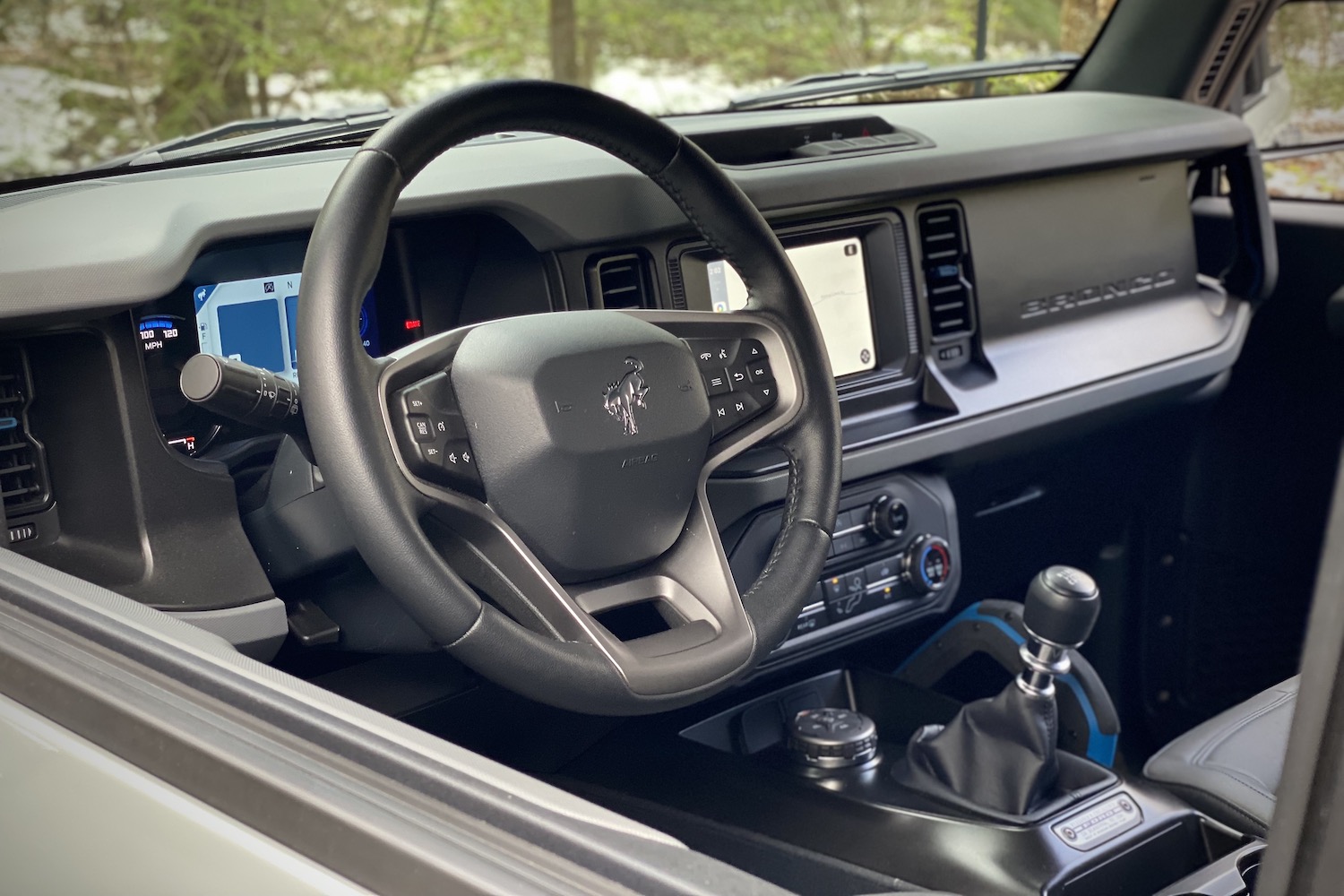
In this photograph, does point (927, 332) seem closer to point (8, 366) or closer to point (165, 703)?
point (8, 366)

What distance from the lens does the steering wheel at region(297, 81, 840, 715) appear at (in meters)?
1.30

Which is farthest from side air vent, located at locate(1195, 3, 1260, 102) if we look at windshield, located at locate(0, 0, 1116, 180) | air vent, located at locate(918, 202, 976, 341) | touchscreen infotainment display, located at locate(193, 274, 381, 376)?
windshield, located at locate(0, 0, 1116, 180)

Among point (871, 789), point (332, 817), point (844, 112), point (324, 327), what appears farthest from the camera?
A: point (844, 112)

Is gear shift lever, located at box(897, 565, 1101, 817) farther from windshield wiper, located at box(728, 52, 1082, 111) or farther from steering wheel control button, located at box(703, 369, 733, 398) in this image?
windshield wiper, located at box(728, 52, 1082, 111)

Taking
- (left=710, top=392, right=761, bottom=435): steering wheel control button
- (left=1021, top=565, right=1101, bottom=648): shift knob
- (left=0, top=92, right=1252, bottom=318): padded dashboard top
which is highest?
(left=0, top=92, right=1252, bottom=318): padded dashboard top

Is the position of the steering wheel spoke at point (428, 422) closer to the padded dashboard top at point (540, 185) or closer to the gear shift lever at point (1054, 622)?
the padded dashboard top at point (540, 185)

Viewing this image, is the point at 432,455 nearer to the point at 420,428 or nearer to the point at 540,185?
the point at 420,428

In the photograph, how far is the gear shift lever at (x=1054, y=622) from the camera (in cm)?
182

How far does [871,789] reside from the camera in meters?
1.91

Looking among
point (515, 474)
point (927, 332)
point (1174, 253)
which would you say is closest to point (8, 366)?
point (515, 474)

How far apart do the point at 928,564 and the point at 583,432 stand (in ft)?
3.20

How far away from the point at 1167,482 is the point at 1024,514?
43cm

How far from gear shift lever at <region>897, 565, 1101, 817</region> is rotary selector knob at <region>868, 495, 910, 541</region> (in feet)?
1.10

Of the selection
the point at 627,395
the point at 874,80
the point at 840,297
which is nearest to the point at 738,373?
the point at 627,395
